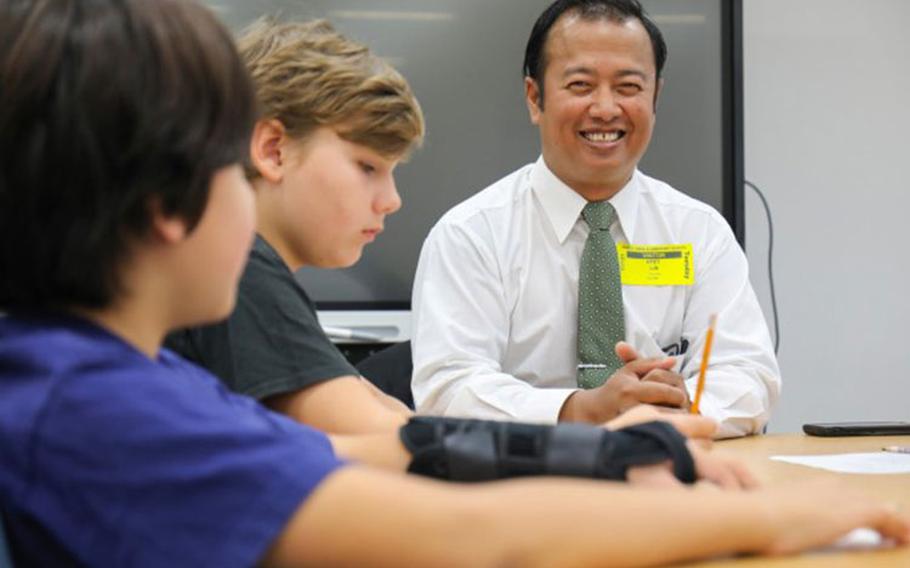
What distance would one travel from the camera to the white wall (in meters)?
4.04

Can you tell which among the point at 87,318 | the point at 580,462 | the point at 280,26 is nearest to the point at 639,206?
the point at 280,26

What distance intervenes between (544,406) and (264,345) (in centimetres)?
84

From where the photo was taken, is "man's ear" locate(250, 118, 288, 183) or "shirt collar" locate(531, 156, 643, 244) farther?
"shirt collar" locate(531, 156, 643, 244)

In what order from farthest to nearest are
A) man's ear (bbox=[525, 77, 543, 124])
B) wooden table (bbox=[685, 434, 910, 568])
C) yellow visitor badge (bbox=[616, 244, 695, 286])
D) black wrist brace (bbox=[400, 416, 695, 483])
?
man's ear (bbox=[525, 77, 543, 124]), yellow visitor badge (bbox=[616, 244, 695, 286]), black wrist brace (bbox=[400, 416, 695, 483]), wooden table (bbox=[685, 434, 910, 568])

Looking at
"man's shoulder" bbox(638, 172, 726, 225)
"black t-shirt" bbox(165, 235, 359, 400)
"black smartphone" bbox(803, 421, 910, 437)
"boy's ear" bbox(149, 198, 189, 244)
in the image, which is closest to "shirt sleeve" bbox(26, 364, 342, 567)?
"boy's ear" bbox(149, 198, 189, 244)

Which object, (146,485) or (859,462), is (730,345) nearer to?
(859,462)

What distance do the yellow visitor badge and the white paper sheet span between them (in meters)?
0.76

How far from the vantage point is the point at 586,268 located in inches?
96.1

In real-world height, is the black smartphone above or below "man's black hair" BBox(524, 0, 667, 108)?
below

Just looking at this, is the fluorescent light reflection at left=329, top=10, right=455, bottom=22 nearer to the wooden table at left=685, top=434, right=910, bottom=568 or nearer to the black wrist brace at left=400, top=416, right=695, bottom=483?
the wooden table at left=685, top=434, right=910, bottom=568

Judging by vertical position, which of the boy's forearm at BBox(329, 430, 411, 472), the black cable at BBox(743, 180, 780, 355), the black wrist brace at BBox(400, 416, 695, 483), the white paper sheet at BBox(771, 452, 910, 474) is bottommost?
the black cable at BBox(743, 180, 780, 355)

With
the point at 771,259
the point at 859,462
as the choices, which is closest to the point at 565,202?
the point at 859,462

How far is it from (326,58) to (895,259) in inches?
120

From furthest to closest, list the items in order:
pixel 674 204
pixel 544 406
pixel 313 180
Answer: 1. pixel 674 204
2. pixel 544 406
3. pixel 313 180
